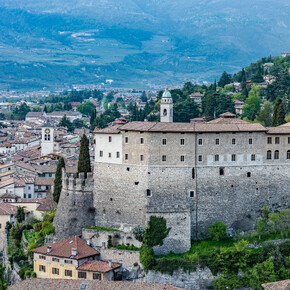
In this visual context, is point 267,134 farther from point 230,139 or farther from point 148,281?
point 148,281

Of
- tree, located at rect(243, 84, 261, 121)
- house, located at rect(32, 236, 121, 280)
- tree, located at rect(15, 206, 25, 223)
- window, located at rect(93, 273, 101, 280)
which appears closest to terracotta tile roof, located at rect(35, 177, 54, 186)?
tree, located at rect(15, 206, 25, 223)

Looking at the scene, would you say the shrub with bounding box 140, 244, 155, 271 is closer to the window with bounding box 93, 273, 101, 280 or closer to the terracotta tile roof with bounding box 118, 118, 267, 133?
the window with bounding box 93, 273, 101, 280

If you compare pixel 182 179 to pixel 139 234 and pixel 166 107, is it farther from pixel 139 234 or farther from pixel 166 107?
pixel 166 107

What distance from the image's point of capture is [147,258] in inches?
2313

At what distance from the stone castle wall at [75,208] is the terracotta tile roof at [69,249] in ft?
8.65

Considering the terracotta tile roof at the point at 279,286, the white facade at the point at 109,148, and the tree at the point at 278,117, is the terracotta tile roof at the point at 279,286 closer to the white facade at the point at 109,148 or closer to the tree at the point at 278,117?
the white facade at the point at 109,148

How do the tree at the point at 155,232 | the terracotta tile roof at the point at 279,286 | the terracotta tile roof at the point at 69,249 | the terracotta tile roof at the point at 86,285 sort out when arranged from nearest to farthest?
1. the terracotta tile roof at the point at 279,286
2. the terracotta tile roof at the point at 86,285
3. the tree at the point at 155,232
4. the terracotta tile roof at the point at 69,249

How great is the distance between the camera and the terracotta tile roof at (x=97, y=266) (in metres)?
58.7

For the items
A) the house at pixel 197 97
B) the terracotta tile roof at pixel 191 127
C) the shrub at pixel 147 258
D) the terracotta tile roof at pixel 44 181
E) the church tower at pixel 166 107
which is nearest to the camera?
the shrub at pixel 147 258

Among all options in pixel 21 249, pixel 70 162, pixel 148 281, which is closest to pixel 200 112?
pixel 70 162

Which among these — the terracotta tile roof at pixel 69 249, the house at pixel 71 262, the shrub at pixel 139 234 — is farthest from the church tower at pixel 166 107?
the house at pixel 71 262

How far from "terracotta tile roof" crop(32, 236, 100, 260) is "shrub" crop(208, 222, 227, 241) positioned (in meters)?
9.37

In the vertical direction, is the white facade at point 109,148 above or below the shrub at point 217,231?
above

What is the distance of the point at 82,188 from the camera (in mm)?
65625
